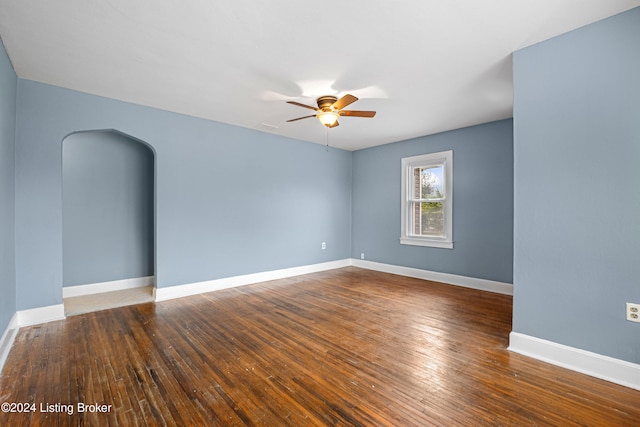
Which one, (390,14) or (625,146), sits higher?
(390,14)

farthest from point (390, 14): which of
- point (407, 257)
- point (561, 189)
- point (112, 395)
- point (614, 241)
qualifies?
point (407, 257)

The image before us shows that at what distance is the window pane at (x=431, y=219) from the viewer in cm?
520

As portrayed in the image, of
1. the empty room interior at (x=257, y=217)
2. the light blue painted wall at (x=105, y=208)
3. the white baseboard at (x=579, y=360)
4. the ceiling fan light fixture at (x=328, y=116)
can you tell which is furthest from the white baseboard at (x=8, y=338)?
the white baseboard at (x=579, y=360)

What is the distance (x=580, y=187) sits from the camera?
2.21 metres

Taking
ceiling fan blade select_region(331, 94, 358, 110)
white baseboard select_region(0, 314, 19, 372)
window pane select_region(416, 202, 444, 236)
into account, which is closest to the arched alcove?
white baseboard select_region(0, 314, 19, 372)

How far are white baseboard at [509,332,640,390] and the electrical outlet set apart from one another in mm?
308

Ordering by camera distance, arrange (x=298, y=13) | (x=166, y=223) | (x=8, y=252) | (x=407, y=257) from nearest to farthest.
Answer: (x=298, y=13)
(x=8, y=252)
(x=166, y=223)
(x=407, y=257)

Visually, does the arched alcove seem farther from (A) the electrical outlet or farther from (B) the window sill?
(A) the electrical outlet

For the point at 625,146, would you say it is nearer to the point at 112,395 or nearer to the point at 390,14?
the point at 390,14

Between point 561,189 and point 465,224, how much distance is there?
260cm

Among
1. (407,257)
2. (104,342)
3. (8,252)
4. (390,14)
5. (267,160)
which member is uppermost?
(390,14)

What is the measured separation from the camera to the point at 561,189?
7.51 ft

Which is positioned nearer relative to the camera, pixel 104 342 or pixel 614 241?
pixel 614 241

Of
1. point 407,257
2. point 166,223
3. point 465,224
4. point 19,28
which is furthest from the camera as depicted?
point 407,257
